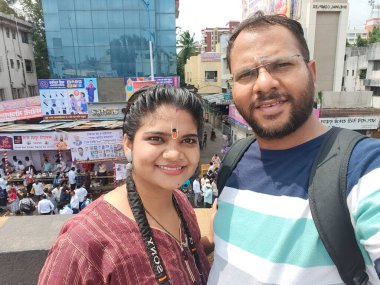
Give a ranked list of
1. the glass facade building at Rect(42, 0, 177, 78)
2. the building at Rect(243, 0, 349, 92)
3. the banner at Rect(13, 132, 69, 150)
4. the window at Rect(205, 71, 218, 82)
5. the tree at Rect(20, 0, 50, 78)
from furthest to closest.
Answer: the window at Rect(205, 71, 218, 82), the tree at Rect(20, 0, 50, 78), the glass facade building at Rect(42, 0, 177, 78), the building at Rect(243, 0, 349, 92), the banner at Rect(13, 132, 69, 150)

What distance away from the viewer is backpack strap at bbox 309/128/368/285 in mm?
1166

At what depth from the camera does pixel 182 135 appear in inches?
60.1

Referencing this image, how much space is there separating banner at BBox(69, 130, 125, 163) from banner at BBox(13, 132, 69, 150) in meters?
1.21

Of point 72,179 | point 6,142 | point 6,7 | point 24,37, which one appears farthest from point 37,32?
point 72,179

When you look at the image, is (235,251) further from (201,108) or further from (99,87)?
(99,87)

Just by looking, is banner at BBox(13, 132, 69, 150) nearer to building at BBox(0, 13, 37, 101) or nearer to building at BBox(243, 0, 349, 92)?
building at BBox(243, 0, 349, 92)

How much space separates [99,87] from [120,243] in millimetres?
22796

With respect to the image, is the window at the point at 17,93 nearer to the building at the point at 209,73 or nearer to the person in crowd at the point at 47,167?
the person in crowd at the point at 47,167

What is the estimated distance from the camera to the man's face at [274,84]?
148 cm

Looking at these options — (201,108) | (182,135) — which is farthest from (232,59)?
(182,135)

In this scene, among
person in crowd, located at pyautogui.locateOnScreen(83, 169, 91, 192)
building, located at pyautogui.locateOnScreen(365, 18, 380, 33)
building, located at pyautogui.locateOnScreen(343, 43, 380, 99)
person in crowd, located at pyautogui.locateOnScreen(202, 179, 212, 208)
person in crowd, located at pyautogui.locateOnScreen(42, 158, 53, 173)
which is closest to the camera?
person in crowd, located at pyautogui.locateOnScreen(202, 179, 212, 208)

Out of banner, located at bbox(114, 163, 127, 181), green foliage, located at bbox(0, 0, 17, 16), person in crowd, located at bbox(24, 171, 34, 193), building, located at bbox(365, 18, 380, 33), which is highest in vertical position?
building, located at bbox(365, 18, 380, 33)

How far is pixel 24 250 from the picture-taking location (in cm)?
199

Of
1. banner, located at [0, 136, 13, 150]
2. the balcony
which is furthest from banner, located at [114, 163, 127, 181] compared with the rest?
the balcony
